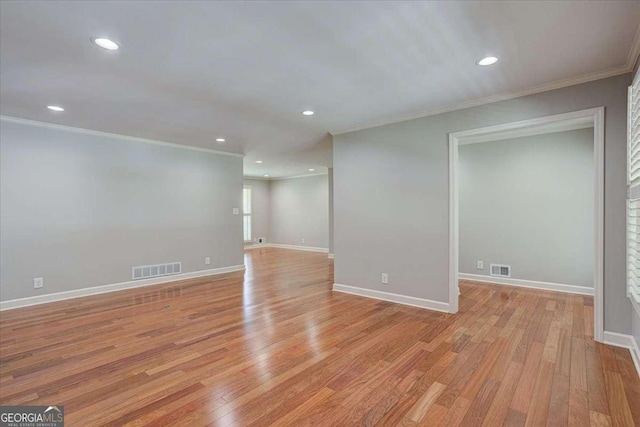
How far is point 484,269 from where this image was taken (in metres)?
5.35

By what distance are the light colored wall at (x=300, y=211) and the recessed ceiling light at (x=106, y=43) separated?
25.1 feet

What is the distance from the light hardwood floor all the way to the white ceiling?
8.08 feet

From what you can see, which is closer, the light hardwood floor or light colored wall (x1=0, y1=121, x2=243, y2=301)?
the light hardwood floor

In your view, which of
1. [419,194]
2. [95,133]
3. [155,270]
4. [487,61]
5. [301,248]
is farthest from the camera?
[301,248]

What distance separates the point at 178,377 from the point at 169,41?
247 cm

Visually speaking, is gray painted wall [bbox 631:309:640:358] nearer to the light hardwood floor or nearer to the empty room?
the empty room

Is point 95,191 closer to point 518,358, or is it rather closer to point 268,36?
point 268,36

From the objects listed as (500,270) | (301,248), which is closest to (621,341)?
(500,270)

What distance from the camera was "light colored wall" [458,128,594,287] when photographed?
4.54m

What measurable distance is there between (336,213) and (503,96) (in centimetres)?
265

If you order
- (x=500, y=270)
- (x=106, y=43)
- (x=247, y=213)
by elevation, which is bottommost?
(x=500, y=270)

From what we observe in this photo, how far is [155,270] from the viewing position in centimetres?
539

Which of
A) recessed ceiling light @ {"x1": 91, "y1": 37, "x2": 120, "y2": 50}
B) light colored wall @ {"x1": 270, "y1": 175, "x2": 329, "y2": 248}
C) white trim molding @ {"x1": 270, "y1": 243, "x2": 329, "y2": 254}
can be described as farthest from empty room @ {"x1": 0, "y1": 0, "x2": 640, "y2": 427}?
light colored wall @ {"x1": 270, "y1": 175, "x2": 329, "y2": 248}

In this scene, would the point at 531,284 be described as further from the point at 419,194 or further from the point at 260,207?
the point at 260,207
